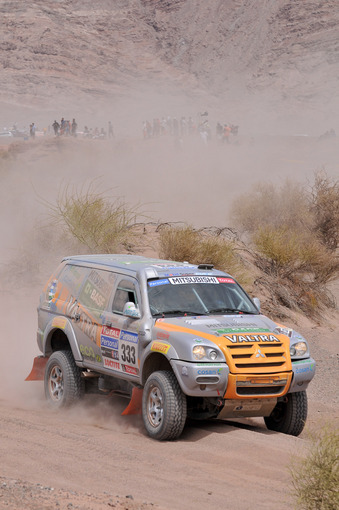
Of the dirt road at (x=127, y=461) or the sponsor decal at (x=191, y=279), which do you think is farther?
the sponsor decal at (x=191, y=279)

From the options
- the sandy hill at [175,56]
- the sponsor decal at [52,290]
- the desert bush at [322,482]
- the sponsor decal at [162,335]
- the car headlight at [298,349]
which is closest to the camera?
the desert bush at [322,482]

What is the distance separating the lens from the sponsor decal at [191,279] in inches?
362

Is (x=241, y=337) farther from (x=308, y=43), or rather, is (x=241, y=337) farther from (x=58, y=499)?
(x=308, y=43)

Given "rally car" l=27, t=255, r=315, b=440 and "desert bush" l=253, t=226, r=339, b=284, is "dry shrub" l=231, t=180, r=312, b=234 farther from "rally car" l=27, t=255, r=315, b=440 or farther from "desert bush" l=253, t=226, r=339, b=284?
"rally car" l=27, t=255, r=315, b=440

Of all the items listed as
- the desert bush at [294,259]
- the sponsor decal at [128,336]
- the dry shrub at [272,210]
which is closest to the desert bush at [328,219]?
the dry shrub at [272,210]

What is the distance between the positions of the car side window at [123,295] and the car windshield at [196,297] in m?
0.23

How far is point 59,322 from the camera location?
32.9 ft

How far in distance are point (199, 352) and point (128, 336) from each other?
115 centimetres

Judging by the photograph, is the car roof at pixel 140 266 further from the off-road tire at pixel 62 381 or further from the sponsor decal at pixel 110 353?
the off-road tire at pixel 62 381

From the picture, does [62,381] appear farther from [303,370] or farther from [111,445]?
[303,370]

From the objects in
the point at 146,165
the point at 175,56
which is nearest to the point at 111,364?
the point at 146,165

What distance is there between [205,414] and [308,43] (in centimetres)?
11260

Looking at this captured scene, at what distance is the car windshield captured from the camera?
8.94m

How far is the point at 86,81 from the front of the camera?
110312mm
